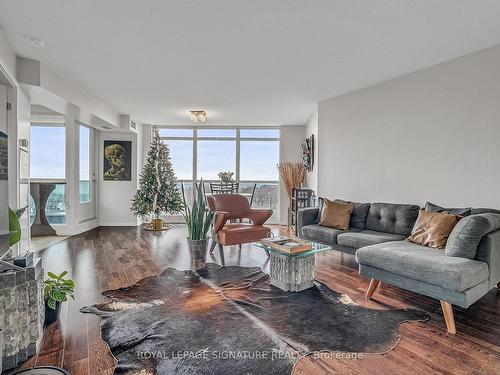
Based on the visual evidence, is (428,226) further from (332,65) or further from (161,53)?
(161,53)

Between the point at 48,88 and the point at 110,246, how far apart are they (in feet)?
8.09

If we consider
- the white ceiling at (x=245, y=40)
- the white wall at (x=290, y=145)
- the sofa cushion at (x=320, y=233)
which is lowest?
the sofa cushion at (x=320, y=233)

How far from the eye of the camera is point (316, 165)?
551 cm

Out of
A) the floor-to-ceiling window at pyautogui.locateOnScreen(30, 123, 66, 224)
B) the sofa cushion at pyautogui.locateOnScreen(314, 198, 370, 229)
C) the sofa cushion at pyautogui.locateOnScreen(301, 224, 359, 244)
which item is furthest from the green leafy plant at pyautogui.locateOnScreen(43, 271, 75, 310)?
the floor-to-ceiling window at pyautogui.locateOnScreen(30, 123, 66, 224)

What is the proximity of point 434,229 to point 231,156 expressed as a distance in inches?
213

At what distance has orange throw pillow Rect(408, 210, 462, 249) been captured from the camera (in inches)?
110

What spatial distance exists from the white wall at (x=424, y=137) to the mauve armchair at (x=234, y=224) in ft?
4.70

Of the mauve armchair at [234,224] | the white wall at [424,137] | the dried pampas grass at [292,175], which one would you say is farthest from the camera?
the dried pampas grass at [292,175]

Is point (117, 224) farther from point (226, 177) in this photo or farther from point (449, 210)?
point (449, 210)

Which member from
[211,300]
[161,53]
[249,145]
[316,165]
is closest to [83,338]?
[211,300]

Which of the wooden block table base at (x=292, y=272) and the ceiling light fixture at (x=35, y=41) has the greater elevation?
the ceiling light fixture at (x=35, y=41)

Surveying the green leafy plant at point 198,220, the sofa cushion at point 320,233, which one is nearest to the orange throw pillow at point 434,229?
the sofa cushion at point 320,233

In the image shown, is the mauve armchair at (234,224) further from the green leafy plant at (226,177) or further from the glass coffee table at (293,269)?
the green leafy plant at (226,177)

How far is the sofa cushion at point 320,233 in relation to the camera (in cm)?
377
